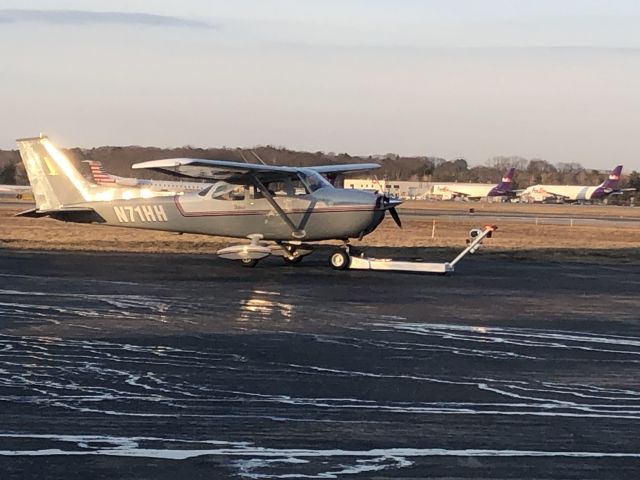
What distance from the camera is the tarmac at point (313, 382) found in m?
5.70

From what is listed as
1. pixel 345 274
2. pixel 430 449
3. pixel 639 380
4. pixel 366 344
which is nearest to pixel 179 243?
pixel 345 274

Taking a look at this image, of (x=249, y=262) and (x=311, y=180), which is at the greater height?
(x=311, y=180)

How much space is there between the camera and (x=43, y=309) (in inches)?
495

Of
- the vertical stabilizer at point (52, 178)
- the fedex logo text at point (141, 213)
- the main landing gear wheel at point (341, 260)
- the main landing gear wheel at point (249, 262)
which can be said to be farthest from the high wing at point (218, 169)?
the vertical stabilizer at point (52, 178)

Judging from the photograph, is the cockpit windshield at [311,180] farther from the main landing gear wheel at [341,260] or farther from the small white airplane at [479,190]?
the small white airplane at [479,190]

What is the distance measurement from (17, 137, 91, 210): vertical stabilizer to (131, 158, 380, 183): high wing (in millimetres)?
3990

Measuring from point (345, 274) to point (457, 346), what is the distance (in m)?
8.61

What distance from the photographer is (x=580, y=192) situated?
4707 inches

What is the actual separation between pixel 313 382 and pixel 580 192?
117 m

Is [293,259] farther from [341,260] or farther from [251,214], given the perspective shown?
[341,260]

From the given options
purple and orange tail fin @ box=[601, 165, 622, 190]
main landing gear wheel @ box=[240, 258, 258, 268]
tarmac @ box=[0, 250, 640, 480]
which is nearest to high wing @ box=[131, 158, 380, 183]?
main landing gear wheel @ box=[240, 258, 258, 268]

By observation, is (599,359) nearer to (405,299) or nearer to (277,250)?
(405,299)

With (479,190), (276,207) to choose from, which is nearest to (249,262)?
(276,207)

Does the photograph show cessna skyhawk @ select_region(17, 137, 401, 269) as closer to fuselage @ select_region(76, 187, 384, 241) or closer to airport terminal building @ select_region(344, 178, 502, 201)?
fuselage @ select_region(76, 187, 384, 241)
